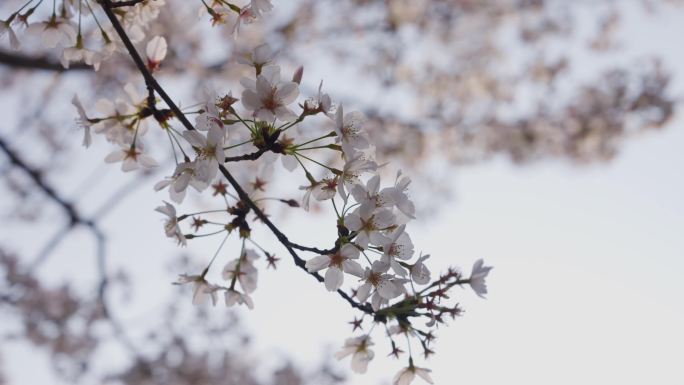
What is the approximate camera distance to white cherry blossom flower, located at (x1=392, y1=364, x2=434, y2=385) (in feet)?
5.87

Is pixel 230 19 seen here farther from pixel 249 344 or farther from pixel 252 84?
pixel 249 344

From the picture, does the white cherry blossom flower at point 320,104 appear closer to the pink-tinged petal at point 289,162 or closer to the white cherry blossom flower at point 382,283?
the pink-tinged petal at point 289,162

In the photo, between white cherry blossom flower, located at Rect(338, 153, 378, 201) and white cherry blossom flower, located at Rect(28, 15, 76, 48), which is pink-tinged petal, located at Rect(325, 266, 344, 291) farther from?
white cherry blossom flower, located at Rect(28, 15, 76, 48)

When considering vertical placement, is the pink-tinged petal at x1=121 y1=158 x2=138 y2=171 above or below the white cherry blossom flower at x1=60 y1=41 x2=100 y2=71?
below

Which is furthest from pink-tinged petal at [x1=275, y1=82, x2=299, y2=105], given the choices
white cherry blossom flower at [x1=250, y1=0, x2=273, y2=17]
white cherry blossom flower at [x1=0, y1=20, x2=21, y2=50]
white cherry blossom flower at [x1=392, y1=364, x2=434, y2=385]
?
white cherry blossom flower at [x1=0, y1=20, x2=21, y2=50]

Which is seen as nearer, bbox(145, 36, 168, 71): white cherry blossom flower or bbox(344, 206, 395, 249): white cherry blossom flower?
bbox(344, 206, 395, 249): white cherry blossom flower

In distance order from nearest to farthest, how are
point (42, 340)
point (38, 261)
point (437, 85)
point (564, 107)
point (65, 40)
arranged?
point (65, 40), point (38, 261), point (42, 340), point (564, 107), point (437, 85)

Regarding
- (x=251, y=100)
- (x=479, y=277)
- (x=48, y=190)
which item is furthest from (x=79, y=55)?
(x=48, y=190)

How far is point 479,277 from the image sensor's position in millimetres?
1755

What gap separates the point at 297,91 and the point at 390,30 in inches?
371

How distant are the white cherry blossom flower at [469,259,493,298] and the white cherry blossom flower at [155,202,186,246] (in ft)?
3.29

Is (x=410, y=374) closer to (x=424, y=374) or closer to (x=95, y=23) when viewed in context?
(x=424, y=374)

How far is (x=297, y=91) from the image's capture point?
1.60 m

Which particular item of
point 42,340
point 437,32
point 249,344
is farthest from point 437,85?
point 42,340
